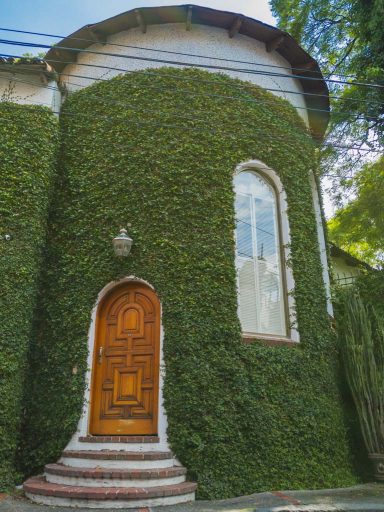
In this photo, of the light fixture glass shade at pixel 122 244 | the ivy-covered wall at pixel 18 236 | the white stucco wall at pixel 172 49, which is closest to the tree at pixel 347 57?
the white stucco wall at pixel 172 49

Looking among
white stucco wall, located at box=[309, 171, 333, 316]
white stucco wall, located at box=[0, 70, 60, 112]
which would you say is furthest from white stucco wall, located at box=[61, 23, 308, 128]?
white stucco wall, located at box=[309, 171, 333, 316]

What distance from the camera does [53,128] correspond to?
275 inches

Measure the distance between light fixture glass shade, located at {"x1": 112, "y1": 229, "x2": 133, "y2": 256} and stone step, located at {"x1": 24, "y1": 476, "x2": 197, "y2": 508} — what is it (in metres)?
2.93

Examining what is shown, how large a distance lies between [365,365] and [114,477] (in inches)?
153

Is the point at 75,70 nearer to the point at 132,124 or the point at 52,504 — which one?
the point at 132,124

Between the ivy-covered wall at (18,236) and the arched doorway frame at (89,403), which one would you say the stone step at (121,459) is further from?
the ivy-covered wall at (18,236)

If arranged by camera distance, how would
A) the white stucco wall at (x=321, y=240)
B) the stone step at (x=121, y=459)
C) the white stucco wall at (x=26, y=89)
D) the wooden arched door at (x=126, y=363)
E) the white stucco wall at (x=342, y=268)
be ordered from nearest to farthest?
the stone step at (x=121, y=459)
the wooden arched door at (x=126, y=363)
the white stucco wall at (x=26, y=89)
the white stucco wall at (x=321, y=240)
the white stucco wall at (x=342, y=268)

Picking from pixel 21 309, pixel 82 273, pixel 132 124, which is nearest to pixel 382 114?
pixel 132 124

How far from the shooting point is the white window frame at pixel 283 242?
6508mm

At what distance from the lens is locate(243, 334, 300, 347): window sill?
5.96 m

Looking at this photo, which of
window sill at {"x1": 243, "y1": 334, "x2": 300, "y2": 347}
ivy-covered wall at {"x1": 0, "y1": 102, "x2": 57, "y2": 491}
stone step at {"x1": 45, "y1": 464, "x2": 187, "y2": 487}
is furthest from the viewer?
window sill at {"x1": 243, "y1": 334, "x2": 300, "y2": 347}

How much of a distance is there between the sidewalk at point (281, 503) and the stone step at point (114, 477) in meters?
0.33

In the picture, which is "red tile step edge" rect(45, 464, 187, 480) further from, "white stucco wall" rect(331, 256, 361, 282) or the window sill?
"white stucco wall" rect(331, 256, 361, 282)

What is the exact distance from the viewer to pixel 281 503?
4.67m
